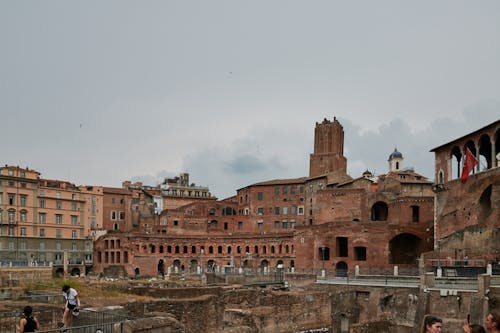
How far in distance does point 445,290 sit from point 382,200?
3474cm

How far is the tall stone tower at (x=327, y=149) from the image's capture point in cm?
8944

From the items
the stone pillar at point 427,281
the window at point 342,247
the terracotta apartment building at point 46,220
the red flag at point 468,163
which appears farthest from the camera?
the terracotta apartment building at point 46,220

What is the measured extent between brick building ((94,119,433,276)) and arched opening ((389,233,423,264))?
10 cm

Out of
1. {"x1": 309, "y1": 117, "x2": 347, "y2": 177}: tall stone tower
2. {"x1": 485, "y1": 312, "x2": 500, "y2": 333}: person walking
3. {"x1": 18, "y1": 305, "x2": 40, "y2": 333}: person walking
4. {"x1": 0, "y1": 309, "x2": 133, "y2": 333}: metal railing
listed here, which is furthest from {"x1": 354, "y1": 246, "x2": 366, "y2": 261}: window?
{"x1": 485, "y1": 312, "x2": 500, "y2": 333}: person walking

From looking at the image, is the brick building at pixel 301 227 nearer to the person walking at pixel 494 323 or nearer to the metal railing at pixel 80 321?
the metal railing at pixel 80 321

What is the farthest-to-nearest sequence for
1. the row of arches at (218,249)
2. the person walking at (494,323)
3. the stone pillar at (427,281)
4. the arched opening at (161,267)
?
1. the arched opening at (161,267)
2. the row of arches at (218,249)
3. the stone pillar at (427,281)
4. the person walking at (494,323)

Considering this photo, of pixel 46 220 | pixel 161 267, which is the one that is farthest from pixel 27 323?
pixel 161 267

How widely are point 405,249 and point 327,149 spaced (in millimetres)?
36122

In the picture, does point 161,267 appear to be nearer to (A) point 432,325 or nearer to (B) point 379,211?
(B) point 379,211

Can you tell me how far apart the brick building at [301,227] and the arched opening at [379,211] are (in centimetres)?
12

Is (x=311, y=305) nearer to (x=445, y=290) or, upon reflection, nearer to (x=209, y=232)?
(x=445, y=290)

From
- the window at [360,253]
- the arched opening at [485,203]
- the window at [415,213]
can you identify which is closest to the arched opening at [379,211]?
the window at [360,253]

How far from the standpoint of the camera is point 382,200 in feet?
211

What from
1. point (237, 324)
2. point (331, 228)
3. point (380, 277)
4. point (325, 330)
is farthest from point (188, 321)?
point (331, 228)
